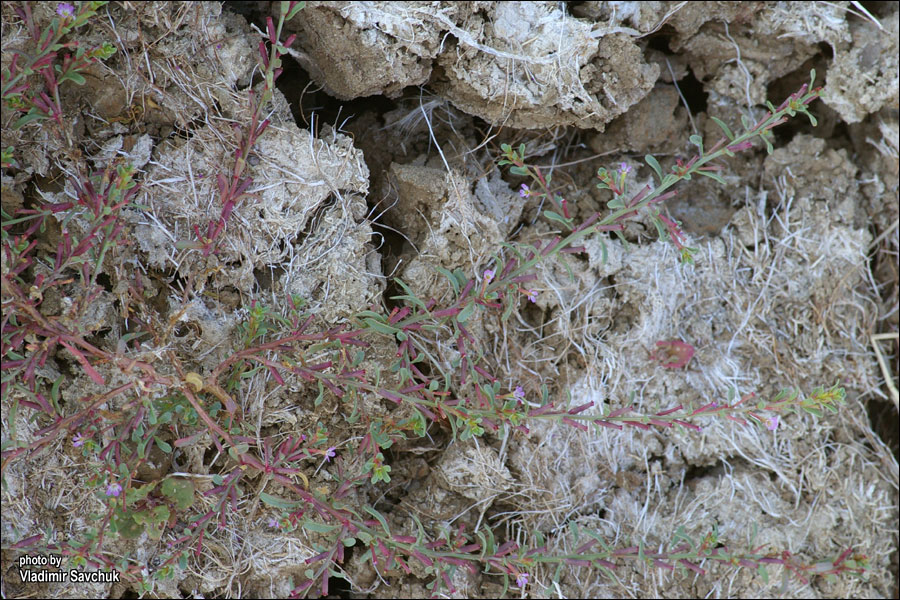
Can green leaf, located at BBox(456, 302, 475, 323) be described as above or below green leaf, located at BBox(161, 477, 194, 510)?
above

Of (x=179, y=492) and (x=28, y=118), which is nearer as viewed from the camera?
(x=28, y=118)

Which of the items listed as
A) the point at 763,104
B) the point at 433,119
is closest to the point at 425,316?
the point at 433,119

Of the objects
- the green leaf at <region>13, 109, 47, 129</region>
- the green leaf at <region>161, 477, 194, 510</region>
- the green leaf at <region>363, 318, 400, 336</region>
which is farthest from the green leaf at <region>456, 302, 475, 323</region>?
the green leaf at <region>13, 109, 47, 129</region>

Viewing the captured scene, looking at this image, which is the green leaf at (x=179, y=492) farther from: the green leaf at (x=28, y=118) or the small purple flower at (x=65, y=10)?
the small purple flower at (x=65, y=10)

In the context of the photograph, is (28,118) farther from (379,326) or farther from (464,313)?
(464,313)

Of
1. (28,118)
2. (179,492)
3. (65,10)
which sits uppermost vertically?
(65,10)

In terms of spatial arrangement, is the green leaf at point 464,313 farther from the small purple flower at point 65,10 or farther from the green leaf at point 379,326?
the small purple flower at point 65,10

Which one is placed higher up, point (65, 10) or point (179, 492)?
point (65, 10)

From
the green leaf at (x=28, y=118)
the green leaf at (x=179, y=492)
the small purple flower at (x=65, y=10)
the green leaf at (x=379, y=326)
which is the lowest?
the green leaf at (x=179, y=492)

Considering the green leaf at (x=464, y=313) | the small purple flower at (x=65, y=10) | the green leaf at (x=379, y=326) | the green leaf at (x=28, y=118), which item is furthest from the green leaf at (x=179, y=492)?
the small purple flower at (x=65, y=10)

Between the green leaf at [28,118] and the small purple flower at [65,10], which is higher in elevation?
the small purple flower at [65,10]

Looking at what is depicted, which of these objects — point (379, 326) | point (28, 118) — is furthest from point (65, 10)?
point (379, 326)

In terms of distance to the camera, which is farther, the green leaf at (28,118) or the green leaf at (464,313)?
the green leaf at (464,313)

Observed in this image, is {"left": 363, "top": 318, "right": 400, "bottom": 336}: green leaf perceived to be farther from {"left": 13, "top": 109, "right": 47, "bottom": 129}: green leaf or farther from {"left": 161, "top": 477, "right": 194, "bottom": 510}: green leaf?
{"left": 13, "top": 109, "right": 47, "bottom": 129}: green leaf
